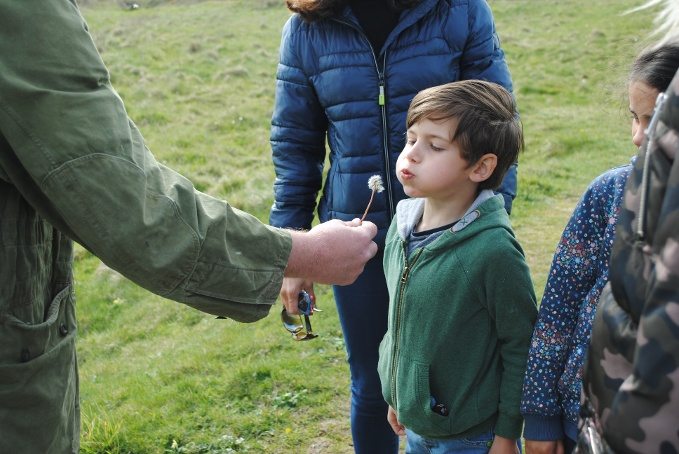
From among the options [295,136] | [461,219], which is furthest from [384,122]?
[461,219]

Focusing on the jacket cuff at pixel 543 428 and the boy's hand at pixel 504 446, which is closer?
the jacket cuff at pixel 543 428

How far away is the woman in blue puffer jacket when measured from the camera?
305 cm

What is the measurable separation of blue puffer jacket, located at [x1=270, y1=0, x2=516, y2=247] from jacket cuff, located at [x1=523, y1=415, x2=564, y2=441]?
1003 millimetres

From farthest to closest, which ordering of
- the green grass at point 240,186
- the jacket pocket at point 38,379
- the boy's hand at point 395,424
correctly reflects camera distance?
the green grass at point 240,186
the boy's hand at point 395,424
the jacket pocket at point 38,379

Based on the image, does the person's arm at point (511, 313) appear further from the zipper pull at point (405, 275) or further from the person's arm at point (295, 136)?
the person's arm at point (295, 136)

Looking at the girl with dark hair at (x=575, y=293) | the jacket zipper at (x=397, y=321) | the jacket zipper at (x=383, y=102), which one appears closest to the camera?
the girl with dark hair at (x=575, y=293)

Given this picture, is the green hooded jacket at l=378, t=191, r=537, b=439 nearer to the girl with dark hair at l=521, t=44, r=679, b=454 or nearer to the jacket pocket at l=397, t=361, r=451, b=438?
the jacket pocket at l=397, t=361, r=451, b=438

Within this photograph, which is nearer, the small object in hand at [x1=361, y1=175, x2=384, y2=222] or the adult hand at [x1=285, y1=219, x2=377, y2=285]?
the adult hand at [x1=285, y1=219, x2=377, y2=285]

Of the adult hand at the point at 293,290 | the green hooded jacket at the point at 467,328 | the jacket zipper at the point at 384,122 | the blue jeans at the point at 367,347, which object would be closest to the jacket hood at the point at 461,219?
the green hooded jacket at the point at 467,328

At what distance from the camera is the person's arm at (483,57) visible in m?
3.08

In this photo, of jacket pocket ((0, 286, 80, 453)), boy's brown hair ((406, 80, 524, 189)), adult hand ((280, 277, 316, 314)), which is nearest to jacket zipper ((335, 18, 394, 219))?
boy's brown hair ((406, 80, 524, 189))

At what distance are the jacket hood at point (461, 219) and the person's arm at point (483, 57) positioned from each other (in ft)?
1.40

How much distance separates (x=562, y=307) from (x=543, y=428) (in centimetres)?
37

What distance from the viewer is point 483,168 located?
104 inches
